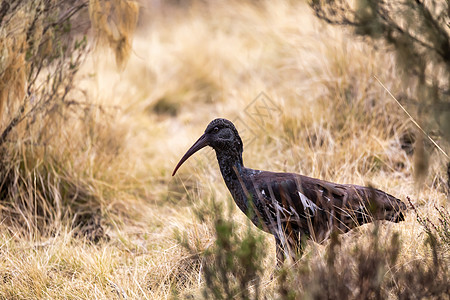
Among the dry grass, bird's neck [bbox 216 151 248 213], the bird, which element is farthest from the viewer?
the dry grass

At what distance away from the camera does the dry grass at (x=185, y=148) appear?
3549mm

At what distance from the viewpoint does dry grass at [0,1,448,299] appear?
355 cm

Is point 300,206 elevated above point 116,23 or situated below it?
below

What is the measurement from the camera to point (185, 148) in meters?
5.65

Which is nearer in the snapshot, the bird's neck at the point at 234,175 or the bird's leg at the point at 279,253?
the bird's leg at the point at 279,253

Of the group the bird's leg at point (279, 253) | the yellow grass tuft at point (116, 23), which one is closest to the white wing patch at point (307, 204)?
the bird's leg at point (279, 253)

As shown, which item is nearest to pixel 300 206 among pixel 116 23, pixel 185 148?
pixel 116 23

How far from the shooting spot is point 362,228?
136 inches

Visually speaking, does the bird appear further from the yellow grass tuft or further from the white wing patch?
the yellow grass tuft

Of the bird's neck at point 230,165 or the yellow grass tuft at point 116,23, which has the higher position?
the yellow grass tuft at point 116,23

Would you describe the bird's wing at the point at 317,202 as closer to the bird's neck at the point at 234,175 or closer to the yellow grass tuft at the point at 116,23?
the bird's neck at the point at 234,175

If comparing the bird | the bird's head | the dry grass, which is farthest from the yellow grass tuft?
the bird

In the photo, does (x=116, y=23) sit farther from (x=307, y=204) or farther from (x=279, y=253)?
(x=279, y=253)

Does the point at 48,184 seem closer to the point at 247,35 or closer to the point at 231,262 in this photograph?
the point at 231,262
